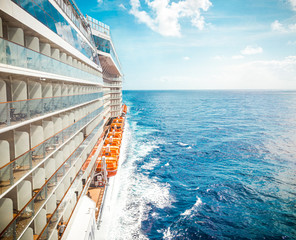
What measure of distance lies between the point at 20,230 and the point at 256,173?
24.6 m

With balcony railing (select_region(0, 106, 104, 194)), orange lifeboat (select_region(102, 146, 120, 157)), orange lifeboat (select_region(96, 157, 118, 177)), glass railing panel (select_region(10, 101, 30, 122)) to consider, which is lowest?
orange lifeboat (select_region(96, 157, 118, 177))

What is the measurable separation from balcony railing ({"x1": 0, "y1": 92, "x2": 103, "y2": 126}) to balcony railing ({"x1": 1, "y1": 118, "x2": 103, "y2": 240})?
338 centimetres

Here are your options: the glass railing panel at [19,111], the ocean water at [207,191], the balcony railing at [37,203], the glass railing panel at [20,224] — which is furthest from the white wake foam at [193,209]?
the glass railing panel at [19,111]

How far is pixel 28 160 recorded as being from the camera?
7195 mm

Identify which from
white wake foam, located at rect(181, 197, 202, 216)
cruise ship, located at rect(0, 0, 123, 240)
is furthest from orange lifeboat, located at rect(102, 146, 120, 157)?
white wake foam, located at rect(181, 197, 202, 216)

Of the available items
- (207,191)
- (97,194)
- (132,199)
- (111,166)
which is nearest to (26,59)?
(97,194)

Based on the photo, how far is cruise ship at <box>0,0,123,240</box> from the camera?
6008mm

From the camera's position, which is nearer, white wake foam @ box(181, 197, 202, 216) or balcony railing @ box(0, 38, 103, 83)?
balcony railing @ box(0, 38, 103, 83)

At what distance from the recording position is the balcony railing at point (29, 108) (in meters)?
5.85

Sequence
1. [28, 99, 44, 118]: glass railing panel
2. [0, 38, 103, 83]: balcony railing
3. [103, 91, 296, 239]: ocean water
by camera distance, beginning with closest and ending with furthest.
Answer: [0, 38, 103, 83]: balcony railing → [28, 99, 44, 118]: glass railing panel → [103, 91, 296, 239]: ocean water

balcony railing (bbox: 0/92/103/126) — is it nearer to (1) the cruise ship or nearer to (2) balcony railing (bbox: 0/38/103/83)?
(1) the cruise ship

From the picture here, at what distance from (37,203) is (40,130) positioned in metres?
3.32

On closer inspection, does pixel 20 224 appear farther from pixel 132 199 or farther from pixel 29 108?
pixel 132 199

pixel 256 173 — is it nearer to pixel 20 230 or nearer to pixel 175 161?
pixel 175 161
